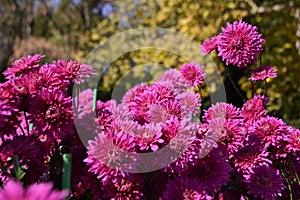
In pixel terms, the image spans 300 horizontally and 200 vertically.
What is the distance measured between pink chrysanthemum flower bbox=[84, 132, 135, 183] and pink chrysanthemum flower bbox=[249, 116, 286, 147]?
338 millimetres

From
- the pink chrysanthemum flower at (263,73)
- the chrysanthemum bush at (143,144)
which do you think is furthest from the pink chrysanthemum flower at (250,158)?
the pink chrysanthemum flower at (263,73)

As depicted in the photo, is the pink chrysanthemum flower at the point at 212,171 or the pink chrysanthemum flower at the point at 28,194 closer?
the pink chrysanthemum flower at the point at 28,194

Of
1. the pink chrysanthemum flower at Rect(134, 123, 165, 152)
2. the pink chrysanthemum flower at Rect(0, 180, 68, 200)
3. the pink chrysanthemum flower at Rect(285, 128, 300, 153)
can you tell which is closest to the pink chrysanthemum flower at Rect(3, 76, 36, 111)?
the pink chrysanthemum flower at Rect(134, 123, 165, 152)

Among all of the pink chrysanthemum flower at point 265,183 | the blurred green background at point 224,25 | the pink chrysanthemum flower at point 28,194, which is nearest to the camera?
the pink chrysanthemum flower at point 28,194

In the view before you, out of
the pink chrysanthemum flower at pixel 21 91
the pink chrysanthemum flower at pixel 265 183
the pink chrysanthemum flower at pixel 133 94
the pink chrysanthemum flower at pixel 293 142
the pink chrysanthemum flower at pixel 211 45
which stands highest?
the pink chrysanthemum flower at pixel 211 45

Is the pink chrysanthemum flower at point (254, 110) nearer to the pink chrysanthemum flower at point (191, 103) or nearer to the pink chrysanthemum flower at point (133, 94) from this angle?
the pink chrysanthemum flower at point (191, 103)

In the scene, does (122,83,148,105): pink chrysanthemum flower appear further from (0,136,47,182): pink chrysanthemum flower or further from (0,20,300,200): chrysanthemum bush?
(0,136,47,182): pink chrysanthemum flower

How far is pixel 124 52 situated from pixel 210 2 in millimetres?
1611

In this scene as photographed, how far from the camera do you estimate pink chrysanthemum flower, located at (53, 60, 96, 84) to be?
0.94 metres

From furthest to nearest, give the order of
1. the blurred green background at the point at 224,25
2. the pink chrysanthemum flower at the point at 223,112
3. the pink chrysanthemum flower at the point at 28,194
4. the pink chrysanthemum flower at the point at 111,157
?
the blurred green background at the point at 224,25, the pink chrysanthemum flower at the point at 223,112, the pink chrysanthemum flower at the point at 111,157, the pink chrysanthemum flower at the point at 28,194

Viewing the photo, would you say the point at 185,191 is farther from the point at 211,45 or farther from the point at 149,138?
the point at 211,45

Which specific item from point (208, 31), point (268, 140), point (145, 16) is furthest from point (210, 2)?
point (268, 140)

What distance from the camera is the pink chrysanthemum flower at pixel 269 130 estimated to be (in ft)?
3.11

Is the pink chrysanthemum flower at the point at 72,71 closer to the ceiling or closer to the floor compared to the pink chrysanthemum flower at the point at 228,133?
closer to the ceiling
